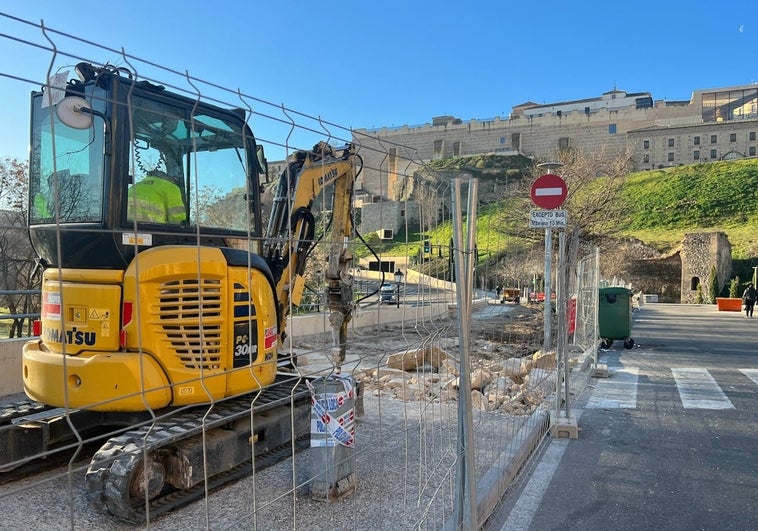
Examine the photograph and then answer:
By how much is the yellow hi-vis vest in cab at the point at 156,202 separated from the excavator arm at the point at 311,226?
1316 mm

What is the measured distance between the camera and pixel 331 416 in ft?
13.7

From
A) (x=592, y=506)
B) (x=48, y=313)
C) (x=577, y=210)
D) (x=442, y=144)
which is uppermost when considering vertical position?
(x=442, y=144)

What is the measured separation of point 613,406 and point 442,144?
91.6 metres

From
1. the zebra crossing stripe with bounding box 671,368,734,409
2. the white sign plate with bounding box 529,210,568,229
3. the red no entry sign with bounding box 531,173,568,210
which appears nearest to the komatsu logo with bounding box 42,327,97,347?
the white sign plate with bounding box 529,210,568,229

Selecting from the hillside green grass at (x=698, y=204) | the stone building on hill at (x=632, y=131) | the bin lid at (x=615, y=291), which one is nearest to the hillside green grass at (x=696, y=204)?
the hillside green grass at (x=698, y=204)

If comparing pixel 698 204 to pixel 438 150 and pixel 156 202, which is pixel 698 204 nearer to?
pixel 438 150

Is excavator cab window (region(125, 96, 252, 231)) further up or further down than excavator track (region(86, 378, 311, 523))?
further up

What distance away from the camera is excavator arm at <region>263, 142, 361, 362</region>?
5770 millimetres

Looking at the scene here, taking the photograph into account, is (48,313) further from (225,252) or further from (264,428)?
(264,428)

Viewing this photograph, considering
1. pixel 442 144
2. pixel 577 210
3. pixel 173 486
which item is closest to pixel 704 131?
pixel 442 144

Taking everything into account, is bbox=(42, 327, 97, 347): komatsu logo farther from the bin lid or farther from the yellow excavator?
the bin lid

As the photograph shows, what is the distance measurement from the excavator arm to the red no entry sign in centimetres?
333

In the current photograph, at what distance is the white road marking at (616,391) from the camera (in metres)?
7.94

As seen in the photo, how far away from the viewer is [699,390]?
8.86 meters
